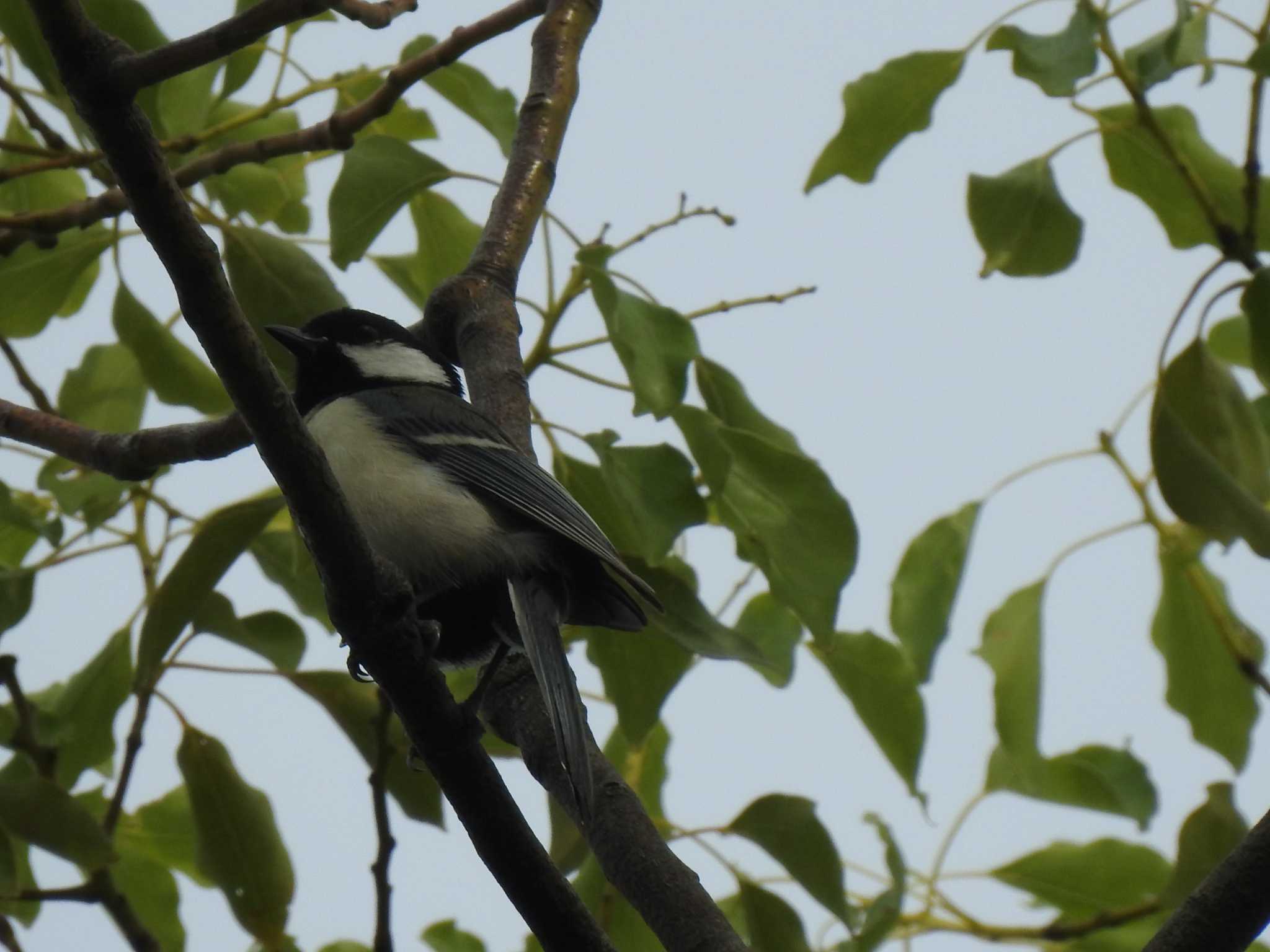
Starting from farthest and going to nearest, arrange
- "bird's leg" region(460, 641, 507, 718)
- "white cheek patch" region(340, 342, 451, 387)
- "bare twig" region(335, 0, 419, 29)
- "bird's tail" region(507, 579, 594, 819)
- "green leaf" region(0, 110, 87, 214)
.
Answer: "white cheek patch" region(340, 342, 451, 387) < "green leaf" region(0, 110, 87, 214) < "bird's leg" region(460, 641, 507, 718) < "bird's tail" region(507, 579, 594, 819) < "bare twig" region(335, 0, 419, 29)

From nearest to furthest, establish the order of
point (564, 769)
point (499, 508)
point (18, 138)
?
1. point (564, 769)
2. point (499, 508)
3. point (18, 138)

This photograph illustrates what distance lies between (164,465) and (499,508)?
2.18 feet

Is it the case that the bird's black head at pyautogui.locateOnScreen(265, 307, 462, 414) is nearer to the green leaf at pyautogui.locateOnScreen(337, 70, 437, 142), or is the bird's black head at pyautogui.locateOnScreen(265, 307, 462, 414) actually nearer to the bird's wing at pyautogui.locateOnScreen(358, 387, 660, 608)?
the bird's wing at pyautogui.locateOnScreen(358, 387, 660, 608)

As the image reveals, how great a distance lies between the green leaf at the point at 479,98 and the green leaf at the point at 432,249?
173mm

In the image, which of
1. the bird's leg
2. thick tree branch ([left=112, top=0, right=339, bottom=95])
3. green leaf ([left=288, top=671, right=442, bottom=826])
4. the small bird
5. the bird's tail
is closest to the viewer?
thick tree branch ([left=112, top=0, right=339, bottom=95])

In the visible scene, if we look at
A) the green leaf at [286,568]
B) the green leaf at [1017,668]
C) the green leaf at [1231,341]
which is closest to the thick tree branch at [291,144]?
the green leaf at [286,568]

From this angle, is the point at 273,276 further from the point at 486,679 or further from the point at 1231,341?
the point at 1231,341

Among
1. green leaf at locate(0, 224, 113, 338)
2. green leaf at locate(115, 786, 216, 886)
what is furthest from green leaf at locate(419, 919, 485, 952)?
green leaf at locate(0, 224, 113, 338)

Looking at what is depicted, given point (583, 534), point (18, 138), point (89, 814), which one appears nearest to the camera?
point (89, 814)

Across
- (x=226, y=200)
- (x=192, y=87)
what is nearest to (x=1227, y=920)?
(x=192, y=87)

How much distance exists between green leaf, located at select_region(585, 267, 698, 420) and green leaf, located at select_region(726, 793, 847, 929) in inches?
25.0

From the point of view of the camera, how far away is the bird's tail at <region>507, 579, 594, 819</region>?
1.81 meters

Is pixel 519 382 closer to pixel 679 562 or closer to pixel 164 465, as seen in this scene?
pixel 679 562

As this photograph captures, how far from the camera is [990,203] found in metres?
2.55
